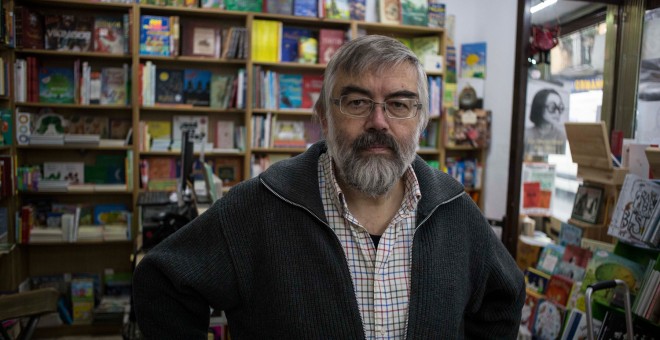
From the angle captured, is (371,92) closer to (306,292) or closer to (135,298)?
(306,292)

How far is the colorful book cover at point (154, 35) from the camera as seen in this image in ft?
13.2

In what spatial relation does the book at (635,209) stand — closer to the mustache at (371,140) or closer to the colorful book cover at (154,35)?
the mustache at (371,140)

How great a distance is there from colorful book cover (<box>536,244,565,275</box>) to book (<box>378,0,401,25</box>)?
234 cm

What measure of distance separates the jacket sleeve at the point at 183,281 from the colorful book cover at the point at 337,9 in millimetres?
3447

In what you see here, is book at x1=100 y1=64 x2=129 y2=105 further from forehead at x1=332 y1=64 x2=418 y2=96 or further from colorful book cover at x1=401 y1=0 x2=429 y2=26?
forehead at x1=332 y1=64 x2=418 y2=96

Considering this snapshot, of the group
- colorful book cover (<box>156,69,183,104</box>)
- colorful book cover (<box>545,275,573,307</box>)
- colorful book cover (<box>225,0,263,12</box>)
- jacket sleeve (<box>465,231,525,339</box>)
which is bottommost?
colorful book cover (<box>545,275,573,307</box>)

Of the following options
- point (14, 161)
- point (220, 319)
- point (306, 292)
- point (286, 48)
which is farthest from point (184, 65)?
point (306, 292)

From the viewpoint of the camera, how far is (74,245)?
4.28 m

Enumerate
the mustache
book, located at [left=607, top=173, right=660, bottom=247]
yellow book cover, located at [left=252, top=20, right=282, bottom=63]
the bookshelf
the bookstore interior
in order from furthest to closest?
yellow book cover, located at [left=252, top=20, right=282, bottom=63] → the bookshelf → the bookstore interior → book, located at [left=607, top=173, right=660, bottom=247] → the mustache

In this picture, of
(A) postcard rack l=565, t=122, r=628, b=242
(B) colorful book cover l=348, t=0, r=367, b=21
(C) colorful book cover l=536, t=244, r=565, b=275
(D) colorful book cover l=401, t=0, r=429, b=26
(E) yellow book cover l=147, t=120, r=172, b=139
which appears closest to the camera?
(A) postcard rack l=565, t=122, r=628, b=242

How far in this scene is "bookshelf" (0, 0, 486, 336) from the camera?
397cm

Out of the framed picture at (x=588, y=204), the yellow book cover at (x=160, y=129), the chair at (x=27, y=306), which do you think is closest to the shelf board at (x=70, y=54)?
the yellow book cover at (x=160, y=129)

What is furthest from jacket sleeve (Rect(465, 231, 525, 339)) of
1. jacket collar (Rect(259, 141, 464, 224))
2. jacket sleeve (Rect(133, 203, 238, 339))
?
jacket sleeve (Rect(133, 203, 238, 339))

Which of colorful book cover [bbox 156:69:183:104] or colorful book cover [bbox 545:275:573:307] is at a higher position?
colorful book cover [bbox 156:69:183:104]
